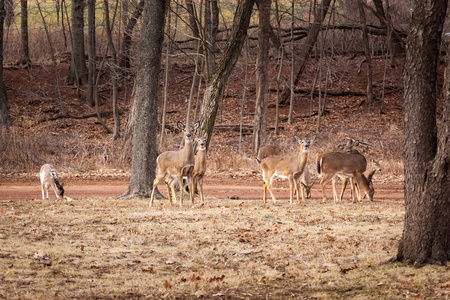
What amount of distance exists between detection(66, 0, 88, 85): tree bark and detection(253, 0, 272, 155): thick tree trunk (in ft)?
58.2

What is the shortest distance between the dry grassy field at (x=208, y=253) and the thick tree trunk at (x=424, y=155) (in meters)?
0.43

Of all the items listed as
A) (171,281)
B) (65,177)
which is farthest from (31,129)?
(171,281)

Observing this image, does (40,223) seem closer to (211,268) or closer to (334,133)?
(211,268)

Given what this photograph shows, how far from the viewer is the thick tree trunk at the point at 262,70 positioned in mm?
27219

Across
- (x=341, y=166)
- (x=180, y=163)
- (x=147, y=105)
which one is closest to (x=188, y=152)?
(x=180, y=163)

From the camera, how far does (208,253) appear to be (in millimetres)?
10109

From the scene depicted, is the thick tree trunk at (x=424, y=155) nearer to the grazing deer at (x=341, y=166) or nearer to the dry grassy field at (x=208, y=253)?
the dry grassy field at (x=208, y=253)

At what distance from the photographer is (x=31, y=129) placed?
3519 centimetres

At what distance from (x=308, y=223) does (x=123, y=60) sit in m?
30.3

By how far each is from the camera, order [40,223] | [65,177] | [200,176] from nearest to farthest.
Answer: [40,223]
[200,176]
[65,177]

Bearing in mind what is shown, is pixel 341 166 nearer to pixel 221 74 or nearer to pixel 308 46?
pixel 221 74

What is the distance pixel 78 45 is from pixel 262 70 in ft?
62.5

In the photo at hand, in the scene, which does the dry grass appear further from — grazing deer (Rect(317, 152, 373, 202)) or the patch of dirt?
the patch of dirt

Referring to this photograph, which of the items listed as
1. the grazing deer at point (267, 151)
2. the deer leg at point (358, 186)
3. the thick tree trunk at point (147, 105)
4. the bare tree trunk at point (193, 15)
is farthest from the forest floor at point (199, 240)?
the bare tree trunk at point (193, 15)
